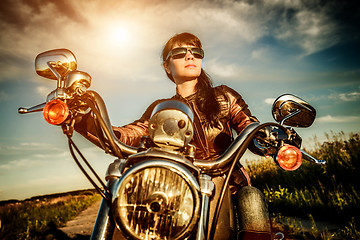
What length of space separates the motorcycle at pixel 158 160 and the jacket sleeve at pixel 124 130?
64 mm

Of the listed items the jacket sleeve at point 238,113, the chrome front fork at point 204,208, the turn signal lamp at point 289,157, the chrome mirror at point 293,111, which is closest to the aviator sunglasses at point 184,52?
the jacket sleeve at point 238,113

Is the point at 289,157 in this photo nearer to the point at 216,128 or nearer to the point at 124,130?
the point at 216,128

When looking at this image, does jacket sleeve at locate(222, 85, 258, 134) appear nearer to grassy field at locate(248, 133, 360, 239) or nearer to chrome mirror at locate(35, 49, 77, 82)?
chrome mirror at locate(35, 49, 77, 82)

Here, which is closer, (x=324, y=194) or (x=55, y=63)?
(x=55, y=63)

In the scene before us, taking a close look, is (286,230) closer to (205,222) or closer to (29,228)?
(205,222)

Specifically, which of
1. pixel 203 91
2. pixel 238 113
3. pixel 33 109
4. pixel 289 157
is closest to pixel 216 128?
pixel 238 113

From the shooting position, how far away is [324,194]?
170 inches

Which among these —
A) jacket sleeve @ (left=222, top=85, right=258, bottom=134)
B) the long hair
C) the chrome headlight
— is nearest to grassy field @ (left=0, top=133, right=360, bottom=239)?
jacket sleeve @ (left=222, top=85, right=258, bottom=134)

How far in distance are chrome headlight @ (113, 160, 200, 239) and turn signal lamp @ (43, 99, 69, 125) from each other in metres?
0.49

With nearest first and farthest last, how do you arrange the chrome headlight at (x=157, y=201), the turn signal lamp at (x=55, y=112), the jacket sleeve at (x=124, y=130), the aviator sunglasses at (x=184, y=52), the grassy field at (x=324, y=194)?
the chrome headlight at (x=157, y=201) → the turn signal lamp at (x=55, y=112) → the jacket sleeve at (x=124, y=130) → the aviator sunglasses at (x=184, y=52) → the grassy field at (x=324, y=194)

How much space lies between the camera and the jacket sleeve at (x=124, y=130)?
1.35m

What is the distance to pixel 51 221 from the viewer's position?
19.4ft

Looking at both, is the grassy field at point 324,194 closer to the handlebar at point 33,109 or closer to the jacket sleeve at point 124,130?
the jacket sleeve at point 124,130

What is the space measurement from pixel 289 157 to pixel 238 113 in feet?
3.67
